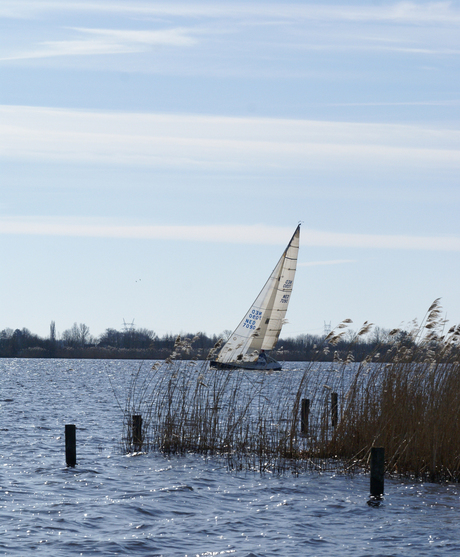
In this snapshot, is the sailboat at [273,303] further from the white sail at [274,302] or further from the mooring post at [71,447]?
the mooring post at [71,447]

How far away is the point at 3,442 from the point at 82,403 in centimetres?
1657

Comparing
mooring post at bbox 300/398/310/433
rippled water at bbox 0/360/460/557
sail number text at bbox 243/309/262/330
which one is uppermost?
sail number text at bbox 243/309/262/330

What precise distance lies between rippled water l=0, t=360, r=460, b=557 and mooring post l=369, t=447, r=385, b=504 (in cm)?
19

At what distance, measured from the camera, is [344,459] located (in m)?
13.6

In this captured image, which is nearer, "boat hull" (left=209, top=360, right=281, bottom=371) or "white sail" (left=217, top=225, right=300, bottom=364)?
"boat hull" (left=209, top=360, right=281, bottom=371)

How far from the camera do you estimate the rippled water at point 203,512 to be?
9.39 metres

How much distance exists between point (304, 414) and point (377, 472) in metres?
4.07

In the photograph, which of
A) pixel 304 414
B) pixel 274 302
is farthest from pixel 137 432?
pixel 274 302

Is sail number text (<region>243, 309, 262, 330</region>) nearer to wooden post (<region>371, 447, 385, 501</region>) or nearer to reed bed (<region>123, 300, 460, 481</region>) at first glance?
reed bed (<region>123, 300, 460, 481</region>)

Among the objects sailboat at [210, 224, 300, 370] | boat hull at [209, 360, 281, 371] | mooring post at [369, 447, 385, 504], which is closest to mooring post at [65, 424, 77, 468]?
boat hull at [209, 360, 281, 371]

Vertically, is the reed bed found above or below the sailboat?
below

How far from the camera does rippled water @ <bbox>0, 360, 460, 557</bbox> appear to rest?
9.39 metres

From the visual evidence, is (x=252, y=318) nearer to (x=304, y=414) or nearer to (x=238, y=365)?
(x=238, y=365)

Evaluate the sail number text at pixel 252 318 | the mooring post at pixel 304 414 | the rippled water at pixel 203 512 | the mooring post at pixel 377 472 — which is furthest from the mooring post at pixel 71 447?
the sail number text at pixel 252 318
